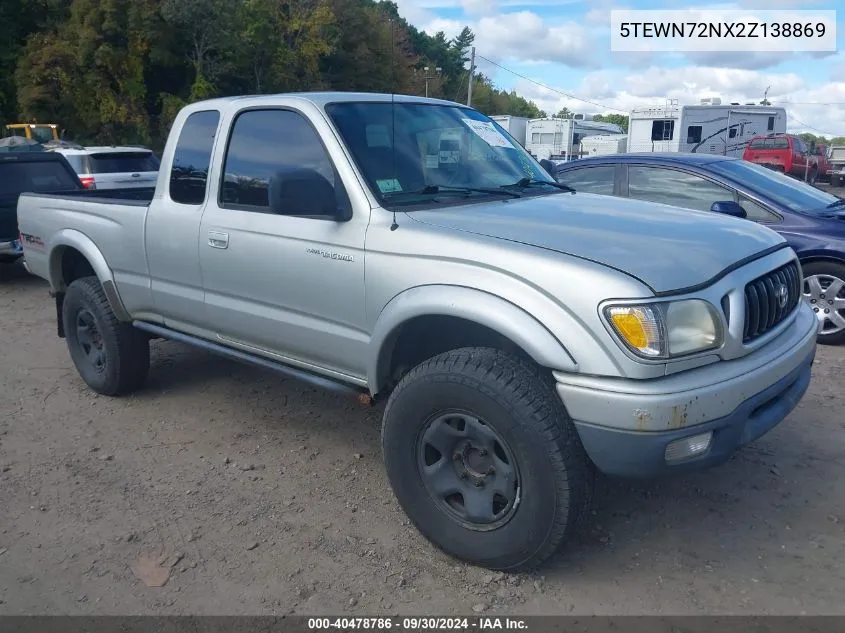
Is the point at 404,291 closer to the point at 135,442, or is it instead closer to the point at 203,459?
the point at 203,459

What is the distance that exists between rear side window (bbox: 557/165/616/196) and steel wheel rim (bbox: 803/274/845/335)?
2003mm

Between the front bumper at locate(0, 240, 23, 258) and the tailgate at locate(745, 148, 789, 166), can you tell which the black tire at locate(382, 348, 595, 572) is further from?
the tailgate at locate(745, 148, 789, 166)

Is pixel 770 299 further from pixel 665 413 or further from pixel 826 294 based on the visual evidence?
pixel 826 294

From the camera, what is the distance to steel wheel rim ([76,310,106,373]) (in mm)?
5293

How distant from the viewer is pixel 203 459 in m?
4.31

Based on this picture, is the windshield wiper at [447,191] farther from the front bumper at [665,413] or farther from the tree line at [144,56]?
the tree line at [144,56]

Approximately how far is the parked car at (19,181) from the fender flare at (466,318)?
7308 mm

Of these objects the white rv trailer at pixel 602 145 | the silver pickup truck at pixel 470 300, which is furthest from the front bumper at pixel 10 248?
the white rv trailer at pixel 602 145

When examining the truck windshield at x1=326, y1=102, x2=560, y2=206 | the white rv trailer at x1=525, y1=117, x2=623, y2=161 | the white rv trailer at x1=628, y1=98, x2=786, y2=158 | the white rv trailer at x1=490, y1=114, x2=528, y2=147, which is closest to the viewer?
the truck windshield at x1=326, y1=102, x2=560, y2=206

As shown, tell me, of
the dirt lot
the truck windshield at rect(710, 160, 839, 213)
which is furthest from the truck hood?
the truck windshield at rect(710, 160, 839, 213)

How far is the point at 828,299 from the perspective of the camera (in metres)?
6.15

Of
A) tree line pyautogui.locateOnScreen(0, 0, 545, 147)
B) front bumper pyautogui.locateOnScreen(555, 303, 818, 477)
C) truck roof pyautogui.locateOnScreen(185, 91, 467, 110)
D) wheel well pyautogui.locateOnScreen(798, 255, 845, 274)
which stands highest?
tree line pyautogui.locateOnScreen(0, 0, 545, 147)

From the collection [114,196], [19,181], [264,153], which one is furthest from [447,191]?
[19,181]

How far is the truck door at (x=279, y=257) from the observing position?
3424mm
